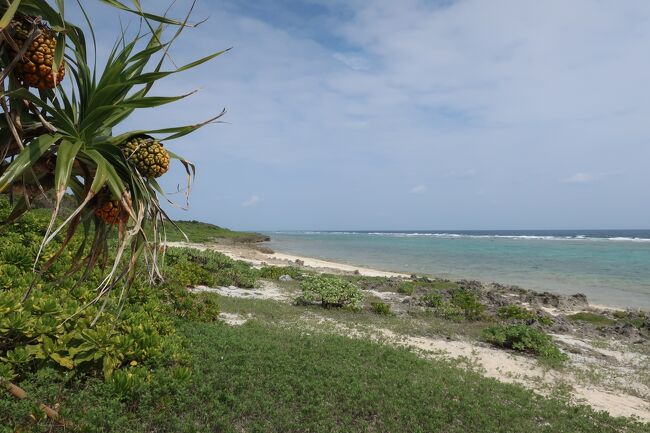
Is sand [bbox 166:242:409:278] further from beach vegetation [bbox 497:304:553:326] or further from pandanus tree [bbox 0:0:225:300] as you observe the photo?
pandanus tree [bbox 0:0:225:300]

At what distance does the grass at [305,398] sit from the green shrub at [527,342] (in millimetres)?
3478

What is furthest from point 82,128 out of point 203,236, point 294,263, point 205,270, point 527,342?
point 203,236

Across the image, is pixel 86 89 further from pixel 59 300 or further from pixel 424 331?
pixel 424 331

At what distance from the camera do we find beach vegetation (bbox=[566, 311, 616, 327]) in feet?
55.0

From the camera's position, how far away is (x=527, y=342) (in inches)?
449

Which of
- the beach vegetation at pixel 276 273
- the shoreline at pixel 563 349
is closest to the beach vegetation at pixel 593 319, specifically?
the shoreline at pixel 563 349

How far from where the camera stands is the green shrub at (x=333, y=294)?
1469 cm

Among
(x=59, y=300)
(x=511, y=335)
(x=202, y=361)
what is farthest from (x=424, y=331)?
(x=59, y=300)

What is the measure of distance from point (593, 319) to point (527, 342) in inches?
315

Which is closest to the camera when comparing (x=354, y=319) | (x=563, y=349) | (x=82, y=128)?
(x=82, y=128)

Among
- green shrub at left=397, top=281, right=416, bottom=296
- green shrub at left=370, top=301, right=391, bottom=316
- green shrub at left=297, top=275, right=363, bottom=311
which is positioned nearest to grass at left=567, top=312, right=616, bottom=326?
green shrub at left=397, top=281, right=416, bottom=296

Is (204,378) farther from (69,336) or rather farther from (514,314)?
(514,314)

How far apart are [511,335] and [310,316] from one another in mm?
5571

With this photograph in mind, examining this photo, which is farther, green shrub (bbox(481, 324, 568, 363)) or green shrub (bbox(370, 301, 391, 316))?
green shrub (bbox(370, 301, 391, 316))
